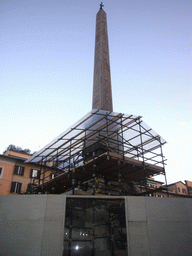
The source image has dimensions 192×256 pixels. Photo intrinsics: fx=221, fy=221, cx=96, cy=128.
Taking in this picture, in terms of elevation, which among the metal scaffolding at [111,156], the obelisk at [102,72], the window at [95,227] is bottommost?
the window at [95,227]

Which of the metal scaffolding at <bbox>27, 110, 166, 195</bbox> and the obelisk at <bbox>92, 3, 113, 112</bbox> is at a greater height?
the obelisk at <bbox>92, 3, 113, 112</bbox>

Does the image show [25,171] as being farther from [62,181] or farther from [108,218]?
[108,218]

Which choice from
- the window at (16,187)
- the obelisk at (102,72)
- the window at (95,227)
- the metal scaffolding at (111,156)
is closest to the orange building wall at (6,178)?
the window at (16,187)

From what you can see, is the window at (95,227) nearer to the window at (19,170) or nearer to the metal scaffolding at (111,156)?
the metal scaffolding at (111,156)

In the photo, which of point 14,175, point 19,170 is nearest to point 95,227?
point 14,175

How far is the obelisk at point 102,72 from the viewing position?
15492mm

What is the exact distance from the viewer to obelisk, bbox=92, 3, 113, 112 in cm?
1549

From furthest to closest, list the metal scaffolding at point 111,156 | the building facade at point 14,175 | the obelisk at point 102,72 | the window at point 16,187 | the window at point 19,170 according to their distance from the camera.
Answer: the window at point 19,170 < the window at point 16,187 < the building facade at point 14,175 < the obelisk at point 102,72 < the metal scaffolding at point 111,156

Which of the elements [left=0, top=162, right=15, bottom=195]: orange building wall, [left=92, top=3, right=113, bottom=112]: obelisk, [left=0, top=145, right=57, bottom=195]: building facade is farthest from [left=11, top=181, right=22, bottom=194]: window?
[left=92, top=3, right=113, bottom=112]: obelisk

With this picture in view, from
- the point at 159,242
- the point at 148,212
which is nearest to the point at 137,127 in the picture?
the point at 148,212

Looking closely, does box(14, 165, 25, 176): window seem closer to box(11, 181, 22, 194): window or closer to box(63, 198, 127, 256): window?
box(11, 181, 22, 194): window

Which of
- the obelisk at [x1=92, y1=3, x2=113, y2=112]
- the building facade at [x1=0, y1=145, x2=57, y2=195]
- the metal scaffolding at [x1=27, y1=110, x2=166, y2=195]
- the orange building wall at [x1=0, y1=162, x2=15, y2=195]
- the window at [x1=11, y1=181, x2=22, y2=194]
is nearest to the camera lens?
the metal scaffolding at [x1=27, y1=110, x2=166, y2=195]

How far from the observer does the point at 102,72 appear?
648 inches

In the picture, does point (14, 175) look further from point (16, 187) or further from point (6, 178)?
point (16, 187)
